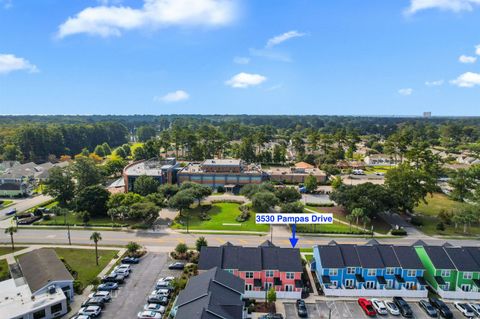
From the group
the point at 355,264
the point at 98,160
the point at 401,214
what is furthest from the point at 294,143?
the point at 355,264

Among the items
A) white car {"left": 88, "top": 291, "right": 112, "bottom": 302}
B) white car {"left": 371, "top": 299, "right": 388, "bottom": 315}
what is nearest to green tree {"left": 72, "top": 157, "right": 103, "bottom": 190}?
white car {"left": 88, "top": 291, "right": 112, "bottom": 302}

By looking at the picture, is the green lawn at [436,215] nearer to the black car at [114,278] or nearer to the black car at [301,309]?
the black car at [301,309]

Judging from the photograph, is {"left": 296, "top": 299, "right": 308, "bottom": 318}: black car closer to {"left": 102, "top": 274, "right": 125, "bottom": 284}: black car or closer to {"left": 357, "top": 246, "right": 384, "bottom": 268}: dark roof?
{"left": 357, "top": 246, "right": 384, "bottom": 268}: dark roof

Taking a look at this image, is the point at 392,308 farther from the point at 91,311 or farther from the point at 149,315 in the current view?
the point at 91,311

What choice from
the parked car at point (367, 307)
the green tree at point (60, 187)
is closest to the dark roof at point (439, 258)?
the parked car at point (367, 307)

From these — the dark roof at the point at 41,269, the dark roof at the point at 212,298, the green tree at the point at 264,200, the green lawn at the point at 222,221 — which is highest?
the green tree at the point at 264,200

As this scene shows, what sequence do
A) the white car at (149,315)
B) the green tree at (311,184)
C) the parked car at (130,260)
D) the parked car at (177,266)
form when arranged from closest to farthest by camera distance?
the white car at (149,315) → the parked car at (177,266) → the parked car at (130,260) → the green tree at (311,184)
